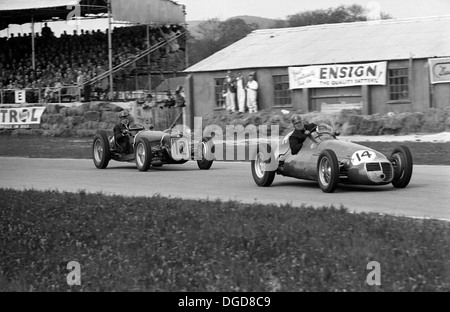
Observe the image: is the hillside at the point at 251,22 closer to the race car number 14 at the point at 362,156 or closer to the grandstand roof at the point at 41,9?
the grandstand roof at the point at 41,9

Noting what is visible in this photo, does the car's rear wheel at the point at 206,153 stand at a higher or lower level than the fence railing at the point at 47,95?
lower

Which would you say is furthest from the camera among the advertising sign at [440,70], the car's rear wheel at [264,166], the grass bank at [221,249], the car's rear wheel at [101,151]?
the advertising sign at [440,70]

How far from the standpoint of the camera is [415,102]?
1116 inches

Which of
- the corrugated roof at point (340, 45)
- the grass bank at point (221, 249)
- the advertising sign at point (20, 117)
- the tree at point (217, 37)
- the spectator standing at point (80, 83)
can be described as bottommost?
the grass bank at point (221, 249)

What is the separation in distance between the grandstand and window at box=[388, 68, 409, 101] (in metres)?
9.12

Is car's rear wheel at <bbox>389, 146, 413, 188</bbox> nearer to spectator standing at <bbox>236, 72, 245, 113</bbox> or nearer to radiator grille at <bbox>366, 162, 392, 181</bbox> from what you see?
radiator grille at <bbox>366, 162, 392, 181</bbox>

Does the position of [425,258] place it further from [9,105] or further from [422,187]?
[9,105]

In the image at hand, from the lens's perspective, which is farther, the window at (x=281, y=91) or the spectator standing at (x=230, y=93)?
the spectator standing at (x=230, y=93)

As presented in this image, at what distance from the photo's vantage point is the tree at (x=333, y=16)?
37.8m

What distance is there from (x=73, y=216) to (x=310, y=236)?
3.38m

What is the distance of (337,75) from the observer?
96.7ft

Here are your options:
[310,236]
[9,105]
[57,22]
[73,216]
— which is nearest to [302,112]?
[9,105]

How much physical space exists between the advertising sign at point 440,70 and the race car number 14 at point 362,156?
16185 millimetres

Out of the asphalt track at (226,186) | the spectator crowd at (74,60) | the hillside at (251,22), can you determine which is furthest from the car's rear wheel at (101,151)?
the hillside at (251,22)
